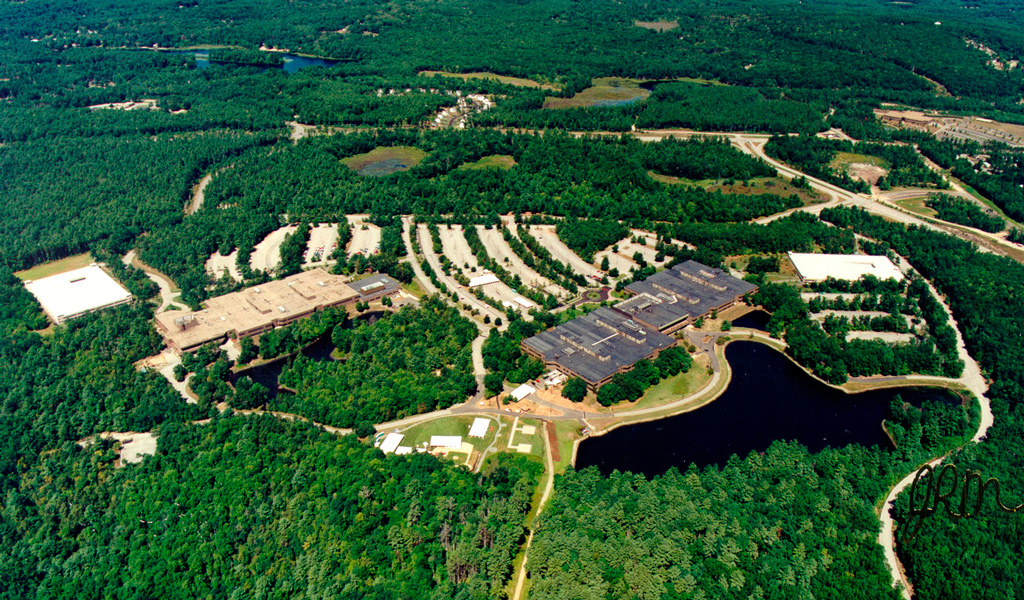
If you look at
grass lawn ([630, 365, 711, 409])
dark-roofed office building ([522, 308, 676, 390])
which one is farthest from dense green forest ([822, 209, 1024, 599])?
dark-roofed office building ([522, 308, 676, 390])

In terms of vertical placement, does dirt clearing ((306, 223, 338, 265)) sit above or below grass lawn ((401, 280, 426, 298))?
below

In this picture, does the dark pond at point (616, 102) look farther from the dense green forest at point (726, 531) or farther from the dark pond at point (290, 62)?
the dense green forest at point (726, 531)

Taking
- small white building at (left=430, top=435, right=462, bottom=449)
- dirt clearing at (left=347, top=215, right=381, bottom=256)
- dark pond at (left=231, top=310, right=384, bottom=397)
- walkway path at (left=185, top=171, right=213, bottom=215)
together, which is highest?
small white building at (left=430, top=435, right=462, bottom=449)

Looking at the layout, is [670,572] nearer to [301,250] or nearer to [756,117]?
[301,250]

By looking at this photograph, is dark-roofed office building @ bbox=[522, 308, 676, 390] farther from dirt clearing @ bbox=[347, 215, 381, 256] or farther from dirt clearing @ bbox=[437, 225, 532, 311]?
dirt clearing @ bbox=[347, 215, 381, 256]

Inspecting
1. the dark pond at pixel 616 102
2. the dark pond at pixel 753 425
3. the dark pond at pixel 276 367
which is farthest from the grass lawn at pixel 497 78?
the dark pond at pixel 753 425
